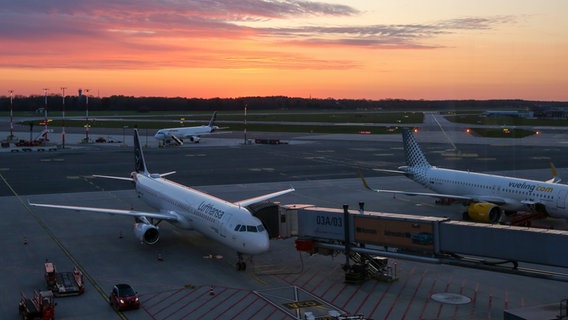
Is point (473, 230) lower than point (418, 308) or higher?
higher

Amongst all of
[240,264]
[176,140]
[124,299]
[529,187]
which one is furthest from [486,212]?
[176,140]

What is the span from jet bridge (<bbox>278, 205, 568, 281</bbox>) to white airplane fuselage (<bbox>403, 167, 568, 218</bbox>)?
1261 cm

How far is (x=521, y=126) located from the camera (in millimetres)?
128500

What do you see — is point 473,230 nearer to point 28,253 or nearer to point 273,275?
point 273,275

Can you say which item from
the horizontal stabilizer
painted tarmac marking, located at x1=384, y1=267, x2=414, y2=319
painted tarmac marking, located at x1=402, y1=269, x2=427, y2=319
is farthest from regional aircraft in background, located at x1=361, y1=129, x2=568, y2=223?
the horizontal stabilizer

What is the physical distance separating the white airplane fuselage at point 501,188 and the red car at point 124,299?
32.0m

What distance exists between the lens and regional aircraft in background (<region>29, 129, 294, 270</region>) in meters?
34.4

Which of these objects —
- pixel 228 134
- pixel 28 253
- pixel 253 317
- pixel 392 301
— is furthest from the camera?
pixel 228 134

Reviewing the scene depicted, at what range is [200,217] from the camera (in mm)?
38969

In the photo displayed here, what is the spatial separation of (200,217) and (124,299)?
1035 cm

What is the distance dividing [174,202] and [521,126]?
103 metres

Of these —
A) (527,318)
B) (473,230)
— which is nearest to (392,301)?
(473,230)

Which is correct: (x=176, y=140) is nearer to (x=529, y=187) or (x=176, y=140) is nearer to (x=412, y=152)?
(x=412, y=152)

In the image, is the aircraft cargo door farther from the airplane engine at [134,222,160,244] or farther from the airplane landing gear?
the airplane engine at [134,222,160,244]
